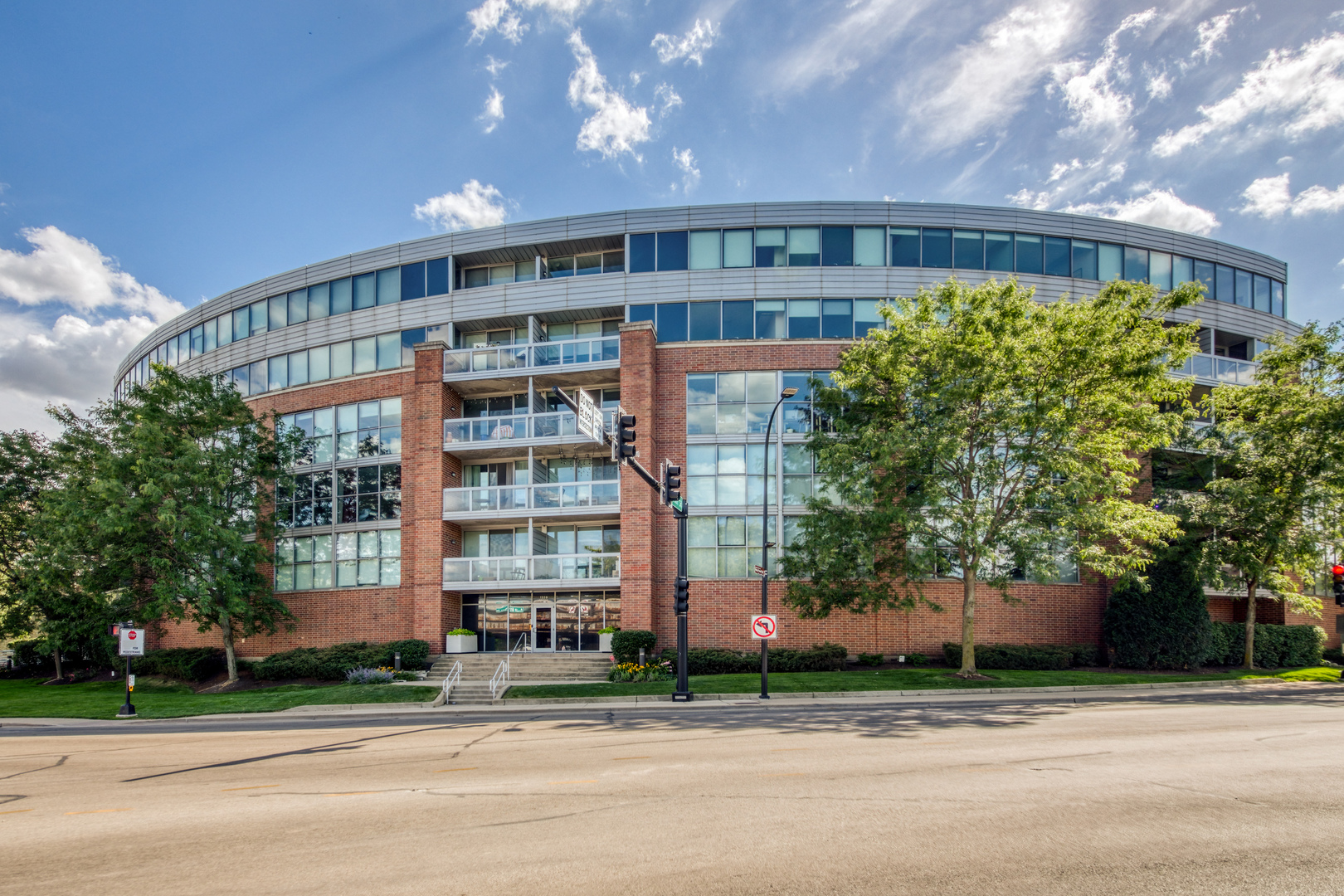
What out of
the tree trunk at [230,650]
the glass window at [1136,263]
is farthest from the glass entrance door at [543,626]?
the glass window at [1136,263]

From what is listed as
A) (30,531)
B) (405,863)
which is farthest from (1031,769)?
(30,531)

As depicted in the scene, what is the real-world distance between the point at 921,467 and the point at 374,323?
23.1 metres

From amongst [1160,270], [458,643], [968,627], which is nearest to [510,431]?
[458,643]

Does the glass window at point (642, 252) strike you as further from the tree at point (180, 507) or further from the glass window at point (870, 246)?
the tree at point (180, 507)

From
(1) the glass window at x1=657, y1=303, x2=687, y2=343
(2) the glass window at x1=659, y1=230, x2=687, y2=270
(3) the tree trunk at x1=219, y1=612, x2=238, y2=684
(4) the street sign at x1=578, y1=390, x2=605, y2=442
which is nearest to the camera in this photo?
(4) the street sign at x1=578, y1=390, x2=605, y2=442

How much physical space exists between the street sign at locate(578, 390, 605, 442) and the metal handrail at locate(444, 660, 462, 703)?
1154cm

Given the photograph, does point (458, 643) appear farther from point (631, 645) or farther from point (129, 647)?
point (129, 647)

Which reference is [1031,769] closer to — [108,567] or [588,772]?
[588,772]

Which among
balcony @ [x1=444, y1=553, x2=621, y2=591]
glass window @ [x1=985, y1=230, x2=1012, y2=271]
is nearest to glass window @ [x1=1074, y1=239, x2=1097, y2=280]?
glass window @ [x1=985, y1=230, x2=1012, y2=271]

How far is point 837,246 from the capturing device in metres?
29.3

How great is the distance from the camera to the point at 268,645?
3066 cm

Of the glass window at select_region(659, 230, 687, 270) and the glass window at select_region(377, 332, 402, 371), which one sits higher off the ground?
the glass window at select_region(659, 230, 687, 270)

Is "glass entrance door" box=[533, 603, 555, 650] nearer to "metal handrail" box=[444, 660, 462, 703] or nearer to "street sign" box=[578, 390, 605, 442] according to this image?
"metal handrail" box=[444, 660, 462, 703]

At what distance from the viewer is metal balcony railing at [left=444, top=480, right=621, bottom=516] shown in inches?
1081
